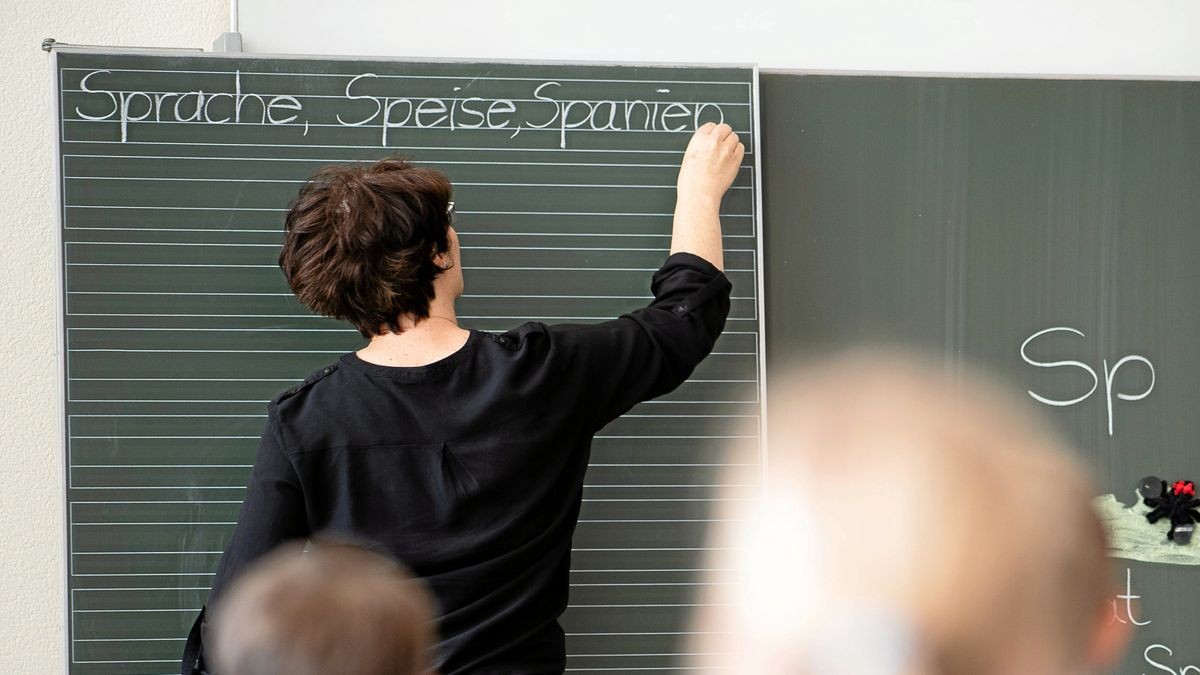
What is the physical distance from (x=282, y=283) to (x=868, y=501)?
103 cm

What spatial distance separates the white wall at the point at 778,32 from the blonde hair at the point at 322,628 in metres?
Answer: 1.11

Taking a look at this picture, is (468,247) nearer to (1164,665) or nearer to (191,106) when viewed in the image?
(191,106)

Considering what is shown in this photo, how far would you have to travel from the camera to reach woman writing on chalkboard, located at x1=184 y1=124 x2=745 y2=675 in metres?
1.40

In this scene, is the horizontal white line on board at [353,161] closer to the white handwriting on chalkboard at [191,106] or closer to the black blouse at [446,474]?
the white handwriting on chalkboard at [191,106]

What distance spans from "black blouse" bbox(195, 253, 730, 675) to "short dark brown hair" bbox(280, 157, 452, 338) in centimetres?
8

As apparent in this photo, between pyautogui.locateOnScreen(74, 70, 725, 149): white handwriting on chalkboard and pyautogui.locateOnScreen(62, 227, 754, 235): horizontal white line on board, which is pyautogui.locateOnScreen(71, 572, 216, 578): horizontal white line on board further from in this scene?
pyautogui.locateOnScreen(74, 70, 725, 149): white handwriting on chalkboard

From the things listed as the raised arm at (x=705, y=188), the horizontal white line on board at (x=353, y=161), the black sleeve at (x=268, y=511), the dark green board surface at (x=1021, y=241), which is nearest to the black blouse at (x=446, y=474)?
the black sleeve at (x=268, y=511)

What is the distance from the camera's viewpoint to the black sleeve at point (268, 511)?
1.41 m

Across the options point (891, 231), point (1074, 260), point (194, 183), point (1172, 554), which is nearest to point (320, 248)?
point (194, 183)

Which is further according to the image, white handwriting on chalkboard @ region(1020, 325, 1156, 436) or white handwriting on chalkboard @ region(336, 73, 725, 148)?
white handwriting on chalkboard @ region(1020, 325, 1156, 436)

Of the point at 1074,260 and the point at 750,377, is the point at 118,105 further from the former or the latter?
the point at 1074,260

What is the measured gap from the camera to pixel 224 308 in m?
1.78

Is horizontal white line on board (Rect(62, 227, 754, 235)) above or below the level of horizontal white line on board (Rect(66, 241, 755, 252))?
above

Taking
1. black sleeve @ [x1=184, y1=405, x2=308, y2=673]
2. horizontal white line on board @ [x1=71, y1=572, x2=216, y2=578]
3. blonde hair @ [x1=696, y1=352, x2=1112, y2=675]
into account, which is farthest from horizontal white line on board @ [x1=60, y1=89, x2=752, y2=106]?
horizontal white line on board @ [x1=71, y1=572, x2=216, y2=578]
